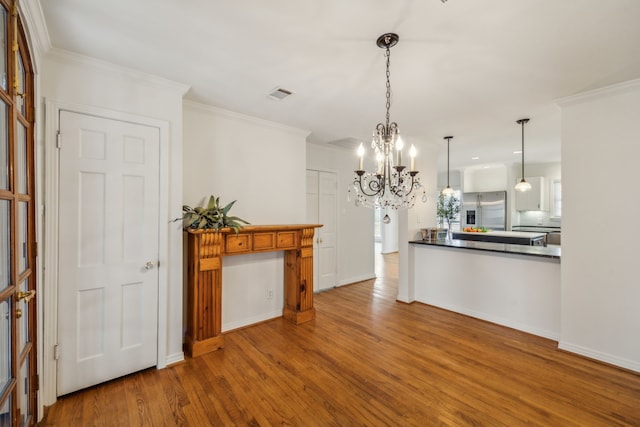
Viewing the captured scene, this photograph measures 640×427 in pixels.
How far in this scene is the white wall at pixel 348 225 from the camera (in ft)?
16.8

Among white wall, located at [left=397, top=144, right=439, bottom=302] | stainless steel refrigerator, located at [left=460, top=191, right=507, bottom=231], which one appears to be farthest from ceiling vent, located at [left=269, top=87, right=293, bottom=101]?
stainless steel refrigerator, located at [left=460, top=191, right=507, bottom=231]

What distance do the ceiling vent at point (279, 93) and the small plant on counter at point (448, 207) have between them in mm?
6268

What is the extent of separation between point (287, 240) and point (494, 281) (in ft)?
9.04

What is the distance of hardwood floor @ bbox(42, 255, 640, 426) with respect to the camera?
1.97 m

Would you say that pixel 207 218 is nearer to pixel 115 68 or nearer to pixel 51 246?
pixel 51 246

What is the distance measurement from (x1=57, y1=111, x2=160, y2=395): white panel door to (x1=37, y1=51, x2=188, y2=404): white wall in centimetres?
10

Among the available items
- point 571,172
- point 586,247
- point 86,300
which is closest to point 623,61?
point 571,172

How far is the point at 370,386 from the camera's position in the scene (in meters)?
2.31

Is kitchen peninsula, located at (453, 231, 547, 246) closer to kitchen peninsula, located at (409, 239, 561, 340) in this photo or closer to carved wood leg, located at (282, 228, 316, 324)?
kitchen peninsula, located at (409, 239, 561, 340)

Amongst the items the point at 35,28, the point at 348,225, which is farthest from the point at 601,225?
the point at 35,28

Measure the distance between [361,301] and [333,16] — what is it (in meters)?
3.83

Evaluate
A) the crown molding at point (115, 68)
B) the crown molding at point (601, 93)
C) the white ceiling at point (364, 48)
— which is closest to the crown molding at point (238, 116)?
the white ceiling at point (364, 48)

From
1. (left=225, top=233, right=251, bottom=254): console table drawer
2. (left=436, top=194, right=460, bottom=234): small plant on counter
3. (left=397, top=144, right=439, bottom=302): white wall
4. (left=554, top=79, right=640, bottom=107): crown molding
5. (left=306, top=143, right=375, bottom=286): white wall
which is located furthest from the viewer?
(left=436, top=194, right=460, bottom=234): small plant on counter

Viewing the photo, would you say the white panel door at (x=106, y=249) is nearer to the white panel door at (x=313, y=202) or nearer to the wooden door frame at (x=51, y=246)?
the wooden door frame at (x=51, y=246)
